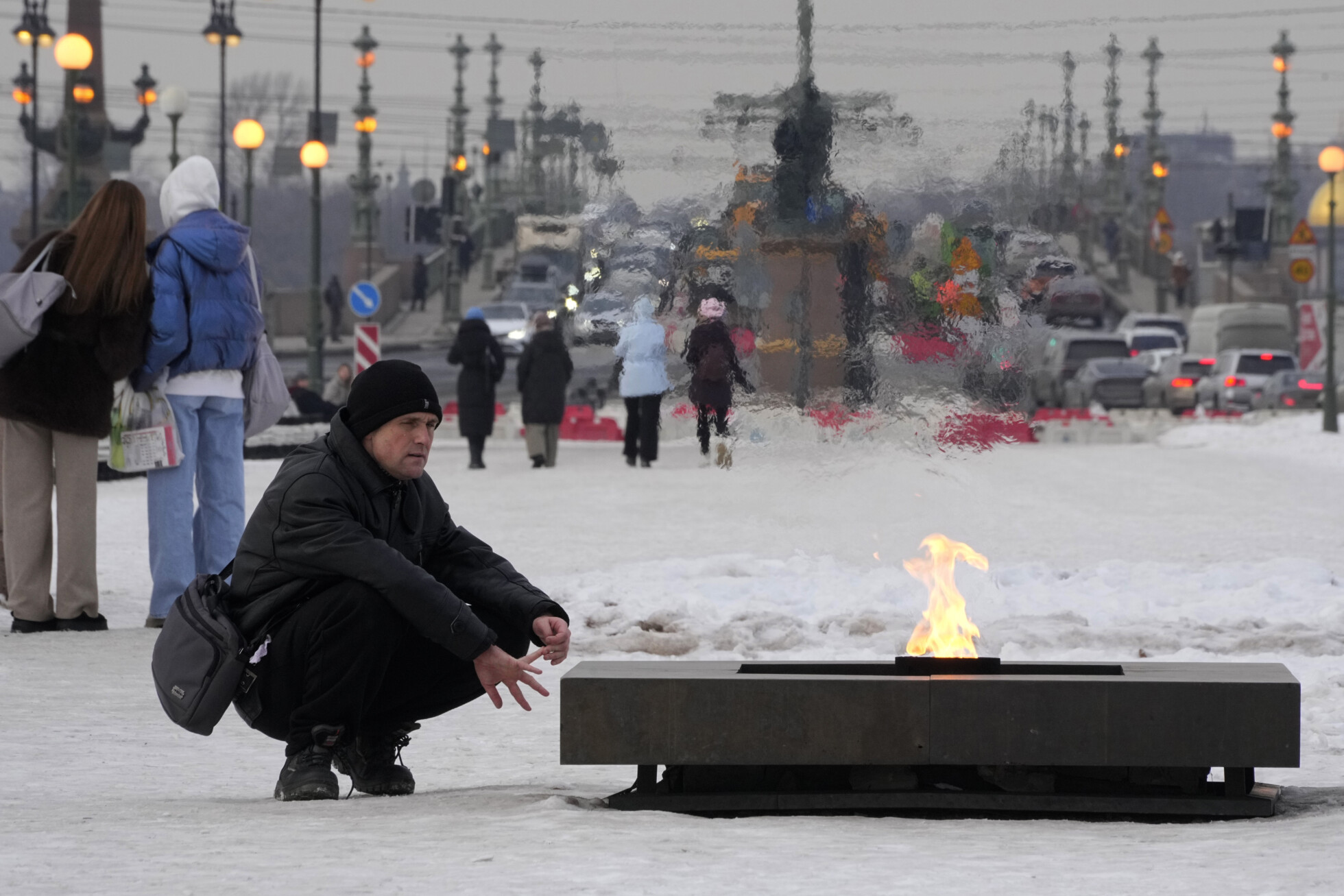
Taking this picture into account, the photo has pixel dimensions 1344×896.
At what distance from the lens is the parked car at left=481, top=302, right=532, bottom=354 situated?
4662cm

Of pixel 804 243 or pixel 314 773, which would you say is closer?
pixel 314 773

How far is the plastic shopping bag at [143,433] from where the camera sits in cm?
832

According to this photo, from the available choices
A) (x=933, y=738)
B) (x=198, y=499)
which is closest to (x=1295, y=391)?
(x=198, y=499)

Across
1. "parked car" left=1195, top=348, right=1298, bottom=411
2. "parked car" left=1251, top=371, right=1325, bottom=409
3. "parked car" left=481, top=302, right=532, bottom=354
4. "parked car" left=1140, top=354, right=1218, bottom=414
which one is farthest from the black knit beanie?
"parked car" left=481, top=302, right=532, bottom=354

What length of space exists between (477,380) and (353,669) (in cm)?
1571

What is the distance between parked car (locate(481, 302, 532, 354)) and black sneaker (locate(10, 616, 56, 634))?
1482 inches

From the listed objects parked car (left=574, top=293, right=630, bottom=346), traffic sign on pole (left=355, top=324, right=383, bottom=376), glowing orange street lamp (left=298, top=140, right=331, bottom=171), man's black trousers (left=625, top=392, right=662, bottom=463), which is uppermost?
glowing orange street lamp (left=298, top=140, right=331, bottom=171)

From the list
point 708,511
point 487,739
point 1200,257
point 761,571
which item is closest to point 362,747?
point 487,739

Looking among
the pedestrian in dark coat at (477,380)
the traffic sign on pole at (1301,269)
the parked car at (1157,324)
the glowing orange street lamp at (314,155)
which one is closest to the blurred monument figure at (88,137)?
the glowing orange street lamp at (314,155)

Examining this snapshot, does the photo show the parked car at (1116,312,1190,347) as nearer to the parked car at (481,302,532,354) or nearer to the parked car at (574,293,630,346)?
the parked car at (481,302,532,354)

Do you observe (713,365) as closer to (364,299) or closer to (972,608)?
(972,608)

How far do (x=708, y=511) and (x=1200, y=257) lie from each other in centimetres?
5711

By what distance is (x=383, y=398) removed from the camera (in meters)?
4.75

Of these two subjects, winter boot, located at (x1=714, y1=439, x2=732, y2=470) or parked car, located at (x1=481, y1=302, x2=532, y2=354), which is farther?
parked car, located at (x1=481, y1=302, x2=532, y2=354)
